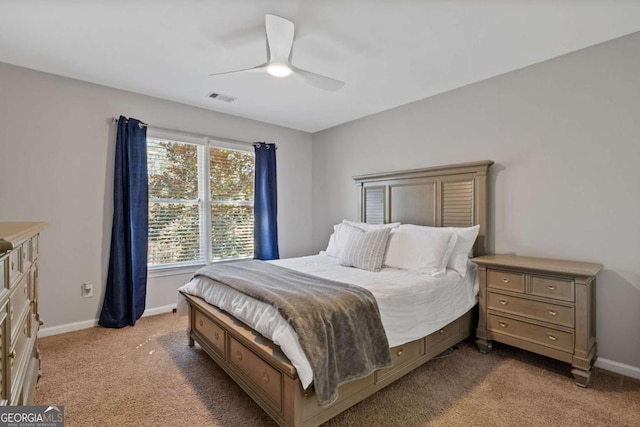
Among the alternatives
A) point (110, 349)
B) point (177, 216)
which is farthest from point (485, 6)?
point (110, 349)

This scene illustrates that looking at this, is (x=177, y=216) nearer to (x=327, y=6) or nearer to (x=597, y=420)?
(x=327, y=6)

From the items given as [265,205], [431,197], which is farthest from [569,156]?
[265,205]

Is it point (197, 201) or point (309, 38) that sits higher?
point (309, 38)

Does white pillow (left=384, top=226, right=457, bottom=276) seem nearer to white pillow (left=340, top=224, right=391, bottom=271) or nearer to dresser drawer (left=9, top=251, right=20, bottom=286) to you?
white pillow (left=340, top=224, right=391, bottom=271)

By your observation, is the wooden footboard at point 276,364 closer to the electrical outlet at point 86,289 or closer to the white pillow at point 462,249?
the white pillow at point 462,249

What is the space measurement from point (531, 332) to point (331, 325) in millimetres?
1727

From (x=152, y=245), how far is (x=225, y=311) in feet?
6.15

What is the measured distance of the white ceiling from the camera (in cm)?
196

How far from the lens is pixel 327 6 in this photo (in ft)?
6.33

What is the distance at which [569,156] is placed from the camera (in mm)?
2512

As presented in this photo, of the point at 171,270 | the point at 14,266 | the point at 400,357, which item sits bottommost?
the point at 400,357

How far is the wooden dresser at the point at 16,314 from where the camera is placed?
45.4 inches

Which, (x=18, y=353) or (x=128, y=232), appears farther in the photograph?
(x=128, y=232)

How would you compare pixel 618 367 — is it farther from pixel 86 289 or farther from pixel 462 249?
pixel 86 289
